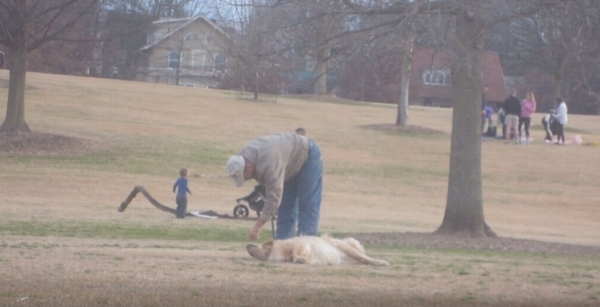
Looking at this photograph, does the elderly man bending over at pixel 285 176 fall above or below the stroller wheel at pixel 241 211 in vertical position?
above

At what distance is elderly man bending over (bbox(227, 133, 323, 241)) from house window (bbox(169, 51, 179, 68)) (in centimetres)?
4550

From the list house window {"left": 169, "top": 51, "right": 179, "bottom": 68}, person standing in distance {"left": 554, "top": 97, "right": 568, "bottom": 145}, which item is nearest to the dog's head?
person standing in distance {"left": 554, "top": 97, "right": 568, "bottom": 145}

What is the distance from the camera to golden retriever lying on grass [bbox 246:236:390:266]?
9.24m

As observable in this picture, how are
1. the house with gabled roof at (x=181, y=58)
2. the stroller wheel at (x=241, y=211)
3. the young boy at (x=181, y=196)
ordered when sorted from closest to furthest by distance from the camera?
the young boy at (x=181, y=196), the stroller wheel at (x=241, y=211), the house with gabled roof at (x=181, y=58)

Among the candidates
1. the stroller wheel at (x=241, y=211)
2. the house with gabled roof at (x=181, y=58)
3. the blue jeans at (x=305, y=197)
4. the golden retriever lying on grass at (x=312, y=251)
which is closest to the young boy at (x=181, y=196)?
the stroller wheel at (x=241, y=211)

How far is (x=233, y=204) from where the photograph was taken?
908 inches

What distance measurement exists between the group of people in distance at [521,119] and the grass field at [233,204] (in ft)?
3.08

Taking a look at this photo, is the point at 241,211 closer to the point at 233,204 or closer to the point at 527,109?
the point at 233,204

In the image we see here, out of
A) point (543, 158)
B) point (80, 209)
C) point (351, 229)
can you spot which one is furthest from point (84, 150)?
point (543, 158)

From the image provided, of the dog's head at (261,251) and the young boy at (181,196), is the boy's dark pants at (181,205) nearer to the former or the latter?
the young boy at (181,196)

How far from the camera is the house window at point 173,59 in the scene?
5608cm

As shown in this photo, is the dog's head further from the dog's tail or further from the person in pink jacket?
the person in pink jacket

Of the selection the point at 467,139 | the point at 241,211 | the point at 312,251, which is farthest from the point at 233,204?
the point at 312,251

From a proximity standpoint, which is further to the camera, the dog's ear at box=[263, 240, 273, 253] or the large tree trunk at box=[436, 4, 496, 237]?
the large tree trunk at box=[436, 4, 496, 237]
